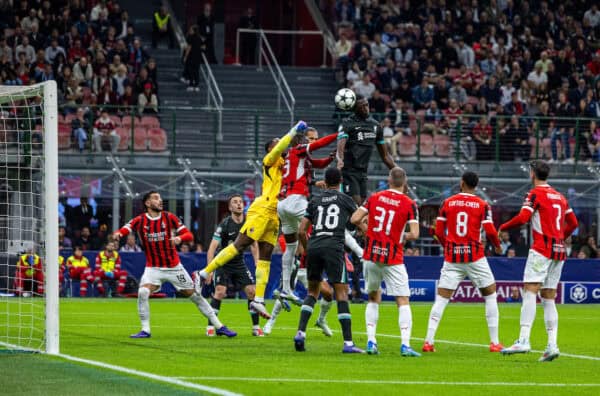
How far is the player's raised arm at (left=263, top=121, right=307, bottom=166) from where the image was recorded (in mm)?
16281

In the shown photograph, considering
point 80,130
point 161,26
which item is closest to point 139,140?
point 80,130

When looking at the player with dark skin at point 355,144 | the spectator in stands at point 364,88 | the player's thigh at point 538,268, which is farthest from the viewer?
the spectator in stands at point 364,88

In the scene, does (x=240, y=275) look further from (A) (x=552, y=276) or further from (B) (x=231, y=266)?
(A) (x=552, y=276)

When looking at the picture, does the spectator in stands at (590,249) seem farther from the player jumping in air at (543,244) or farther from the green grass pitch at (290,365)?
the player jumping in air at (543,244)

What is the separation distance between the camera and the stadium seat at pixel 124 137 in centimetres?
3319

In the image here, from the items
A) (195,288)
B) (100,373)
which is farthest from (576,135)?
(100,373)

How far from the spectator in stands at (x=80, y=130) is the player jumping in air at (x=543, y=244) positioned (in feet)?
63.8

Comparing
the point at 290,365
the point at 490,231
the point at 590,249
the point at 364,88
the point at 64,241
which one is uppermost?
the point at 364,88

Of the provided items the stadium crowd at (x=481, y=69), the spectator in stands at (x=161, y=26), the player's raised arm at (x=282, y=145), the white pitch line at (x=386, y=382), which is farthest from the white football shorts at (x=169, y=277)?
the spectator in stands at (x=161, y=26)

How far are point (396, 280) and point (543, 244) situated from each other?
73.7 inches

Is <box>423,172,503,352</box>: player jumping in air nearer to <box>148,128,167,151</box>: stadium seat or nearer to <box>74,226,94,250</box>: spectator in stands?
<box>74,226,94,250</box>: spectator in stands

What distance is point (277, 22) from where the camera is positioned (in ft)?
151

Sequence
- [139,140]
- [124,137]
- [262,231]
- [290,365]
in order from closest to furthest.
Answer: [290,365], [262,231], [124,137], [139,140]

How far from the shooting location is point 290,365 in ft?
44.0
